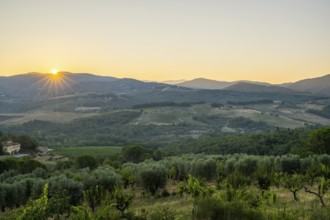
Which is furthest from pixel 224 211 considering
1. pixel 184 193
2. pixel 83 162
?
pixel 83 162

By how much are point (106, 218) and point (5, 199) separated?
89.7ft

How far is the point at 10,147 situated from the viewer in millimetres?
124500

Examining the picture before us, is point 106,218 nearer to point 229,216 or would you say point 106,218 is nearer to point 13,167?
point 229,216

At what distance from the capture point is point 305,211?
2331 centimetres

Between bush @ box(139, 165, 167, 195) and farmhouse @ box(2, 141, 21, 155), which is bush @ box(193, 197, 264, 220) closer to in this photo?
bush @ box(139, 165, 167, 195)

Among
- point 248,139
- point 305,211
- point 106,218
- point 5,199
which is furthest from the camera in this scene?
point 248,139

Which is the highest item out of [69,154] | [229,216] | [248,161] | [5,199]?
[229,216]

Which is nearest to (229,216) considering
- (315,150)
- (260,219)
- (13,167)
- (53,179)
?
(260,219)

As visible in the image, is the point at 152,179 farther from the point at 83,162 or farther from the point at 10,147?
the point at 10,147

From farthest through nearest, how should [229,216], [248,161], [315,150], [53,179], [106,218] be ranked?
[315,150]
[248,161]
[53,179]
[106,218]
[229,216]

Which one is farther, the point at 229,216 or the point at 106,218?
the point at 106,218

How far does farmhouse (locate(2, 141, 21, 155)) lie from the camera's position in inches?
4811

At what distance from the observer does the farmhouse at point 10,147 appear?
401 ft

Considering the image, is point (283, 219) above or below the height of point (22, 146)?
above
